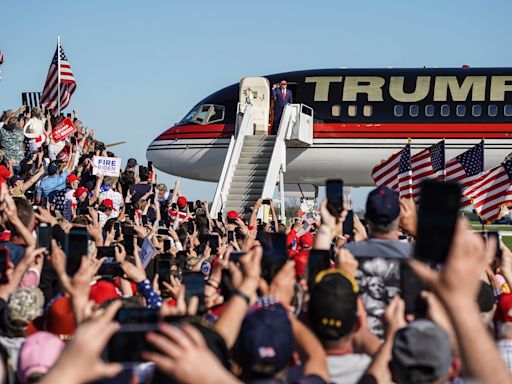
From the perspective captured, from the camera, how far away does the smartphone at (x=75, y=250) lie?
539cm

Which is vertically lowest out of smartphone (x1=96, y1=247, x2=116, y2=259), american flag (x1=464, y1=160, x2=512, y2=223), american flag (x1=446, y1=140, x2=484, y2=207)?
smartphone (x1=96, y1=247, x2=116, y2=259)

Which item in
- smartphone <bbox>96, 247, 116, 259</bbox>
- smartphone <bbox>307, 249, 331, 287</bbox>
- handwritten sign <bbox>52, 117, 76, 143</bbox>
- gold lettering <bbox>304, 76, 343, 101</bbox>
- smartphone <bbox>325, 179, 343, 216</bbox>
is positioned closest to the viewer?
smartphone <bbox>307, 249, 331, 287</bbox>

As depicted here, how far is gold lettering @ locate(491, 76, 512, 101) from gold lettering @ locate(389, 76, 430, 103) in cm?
187

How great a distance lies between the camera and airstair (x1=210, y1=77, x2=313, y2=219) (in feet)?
94.0

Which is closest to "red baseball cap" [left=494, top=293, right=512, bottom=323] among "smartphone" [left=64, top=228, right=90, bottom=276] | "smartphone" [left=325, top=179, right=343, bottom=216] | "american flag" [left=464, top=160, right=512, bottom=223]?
"smartphone" [left=325, top=179, right=343, bottom=216]

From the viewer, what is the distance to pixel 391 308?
4625mm

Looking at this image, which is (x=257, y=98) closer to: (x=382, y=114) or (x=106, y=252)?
(x=382, y=114)

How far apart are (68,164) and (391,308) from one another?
43.7ft

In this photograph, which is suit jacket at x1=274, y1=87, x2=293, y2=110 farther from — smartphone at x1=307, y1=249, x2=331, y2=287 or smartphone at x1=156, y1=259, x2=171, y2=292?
smartphone at x1=307, y1=249, x2=331, y2=287

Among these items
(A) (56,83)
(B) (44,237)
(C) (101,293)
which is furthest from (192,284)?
(A) (56,83)

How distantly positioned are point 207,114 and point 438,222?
29.2 meters

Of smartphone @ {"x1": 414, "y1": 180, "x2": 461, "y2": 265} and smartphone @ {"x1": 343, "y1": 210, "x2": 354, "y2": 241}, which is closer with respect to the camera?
smartphone @ {"x1": 414, "y1": 180, "x2": 461, "y2": 265}

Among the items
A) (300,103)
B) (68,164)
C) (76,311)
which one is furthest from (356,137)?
(76,311)

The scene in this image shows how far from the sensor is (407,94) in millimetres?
31109
